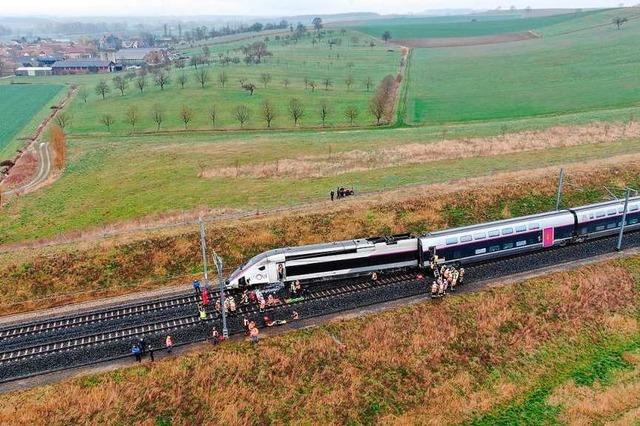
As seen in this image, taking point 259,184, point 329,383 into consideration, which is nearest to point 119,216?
point 259,184

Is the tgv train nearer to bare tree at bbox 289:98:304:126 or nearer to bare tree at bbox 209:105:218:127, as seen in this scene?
bare tree at bbox 289:98:304:126

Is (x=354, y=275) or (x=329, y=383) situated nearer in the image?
(x=329, y=383)

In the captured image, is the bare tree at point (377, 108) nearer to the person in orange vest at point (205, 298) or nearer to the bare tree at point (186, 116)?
the bare tree at point (186, 116)

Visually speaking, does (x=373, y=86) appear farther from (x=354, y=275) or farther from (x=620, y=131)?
(x=354, y=275)

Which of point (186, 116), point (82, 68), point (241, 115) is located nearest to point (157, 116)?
point (186, 116)

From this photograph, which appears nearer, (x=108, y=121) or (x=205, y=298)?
(x=205, y=298)

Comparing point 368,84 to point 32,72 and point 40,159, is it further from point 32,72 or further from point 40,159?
point 32,72

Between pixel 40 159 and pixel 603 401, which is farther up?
pixel 603 401
